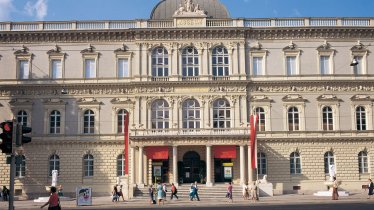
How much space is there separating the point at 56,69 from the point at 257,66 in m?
20.7

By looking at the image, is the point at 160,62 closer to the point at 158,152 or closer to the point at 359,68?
the point at 158,152

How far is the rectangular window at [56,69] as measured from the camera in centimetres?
5131

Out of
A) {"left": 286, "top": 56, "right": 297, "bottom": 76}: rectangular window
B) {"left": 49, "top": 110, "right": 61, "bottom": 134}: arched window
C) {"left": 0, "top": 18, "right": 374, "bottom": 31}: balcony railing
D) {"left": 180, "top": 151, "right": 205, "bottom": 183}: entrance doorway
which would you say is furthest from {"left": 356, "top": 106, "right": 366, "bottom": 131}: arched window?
{"left": 49, "top": 110, "right": 61, "bottom": 134}: arched window

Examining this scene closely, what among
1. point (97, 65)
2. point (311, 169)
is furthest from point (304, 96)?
point (97, 65)

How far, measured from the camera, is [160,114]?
164ft

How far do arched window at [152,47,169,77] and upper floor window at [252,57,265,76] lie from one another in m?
8.90

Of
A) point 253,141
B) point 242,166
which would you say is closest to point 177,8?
point 253,141

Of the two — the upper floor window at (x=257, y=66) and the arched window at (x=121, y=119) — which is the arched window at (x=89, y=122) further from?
the upper floor window at (x=257, y=66)

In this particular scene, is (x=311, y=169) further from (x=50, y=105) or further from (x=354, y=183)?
(x=50, y=105)

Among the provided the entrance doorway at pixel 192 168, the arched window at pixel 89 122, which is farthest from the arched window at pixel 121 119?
the entrance doorway at pixel 192 168

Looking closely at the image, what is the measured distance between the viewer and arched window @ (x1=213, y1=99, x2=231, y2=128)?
50.0 meters

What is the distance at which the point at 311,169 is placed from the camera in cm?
4953

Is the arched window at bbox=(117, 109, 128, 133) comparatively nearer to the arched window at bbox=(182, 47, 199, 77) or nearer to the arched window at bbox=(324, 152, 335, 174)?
the arched window at bbox=(182, 47, 199, 77)

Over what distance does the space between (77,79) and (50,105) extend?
149 inches
